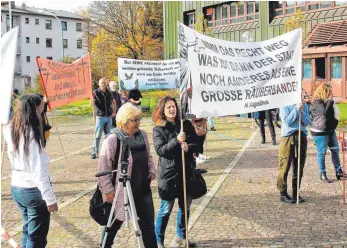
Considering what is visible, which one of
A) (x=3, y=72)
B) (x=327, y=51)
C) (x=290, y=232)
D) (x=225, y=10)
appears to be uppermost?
(x=225, y=10)

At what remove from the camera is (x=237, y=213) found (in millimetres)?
6656

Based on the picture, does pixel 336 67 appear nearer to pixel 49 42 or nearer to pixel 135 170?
pixel 135 170

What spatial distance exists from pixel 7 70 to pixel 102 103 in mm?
6821

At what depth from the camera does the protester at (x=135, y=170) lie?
4.46 metres

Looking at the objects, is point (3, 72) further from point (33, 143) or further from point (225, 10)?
point (225, 10)

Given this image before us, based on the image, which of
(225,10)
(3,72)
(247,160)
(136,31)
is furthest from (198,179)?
(136,31)

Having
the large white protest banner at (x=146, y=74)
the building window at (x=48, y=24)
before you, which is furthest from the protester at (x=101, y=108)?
the building window at (x=48, y=24)

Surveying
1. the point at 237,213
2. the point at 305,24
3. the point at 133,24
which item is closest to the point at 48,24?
the point at 133,24

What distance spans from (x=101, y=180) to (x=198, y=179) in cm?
138

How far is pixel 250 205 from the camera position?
23.1ft

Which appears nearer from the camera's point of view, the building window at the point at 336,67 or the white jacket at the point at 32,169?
the white jacket at the point at 32,169

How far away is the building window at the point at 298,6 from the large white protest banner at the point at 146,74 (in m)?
14.4

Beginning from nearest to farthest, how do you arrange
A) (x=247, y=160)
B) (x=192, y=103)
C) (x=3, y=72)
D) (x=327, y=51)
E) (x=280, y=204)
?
(x=3, y=72) < (x=192, y=103) < (x=280, y=204) < (x=247, y=160) < (x=327, y=51)

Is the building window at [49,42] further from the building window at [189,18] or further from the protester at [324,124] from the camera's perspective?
the protester at [324,124]
